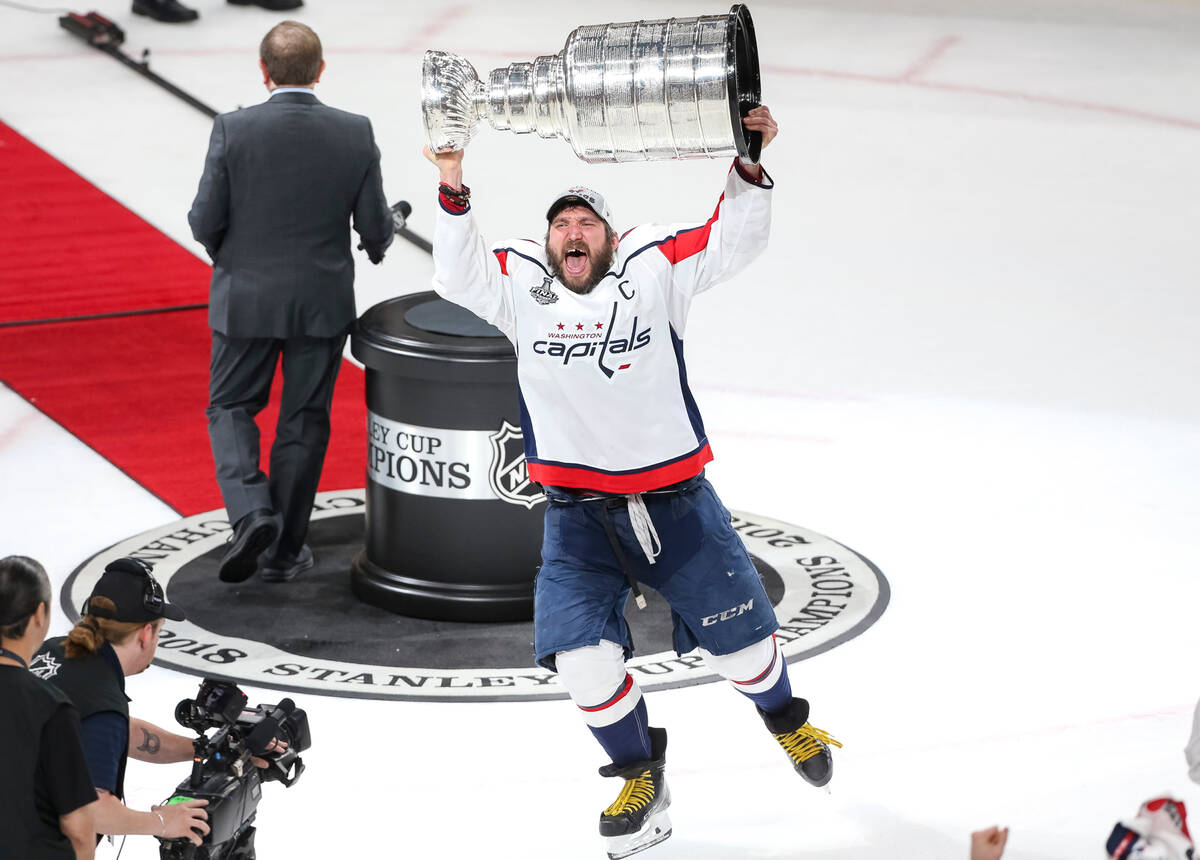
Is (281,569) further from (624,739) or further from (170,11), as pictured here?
(170,11)

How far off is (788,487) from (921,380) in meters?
1.76

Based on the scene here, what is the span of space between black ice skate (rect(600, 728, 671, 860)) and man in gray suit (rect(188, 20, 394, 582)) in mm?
2082

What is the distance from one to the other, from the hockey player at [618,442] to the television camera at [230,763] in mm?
920

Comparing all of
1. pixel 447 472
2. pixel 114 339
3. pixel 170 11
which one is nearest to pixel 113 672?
pixel 447 472

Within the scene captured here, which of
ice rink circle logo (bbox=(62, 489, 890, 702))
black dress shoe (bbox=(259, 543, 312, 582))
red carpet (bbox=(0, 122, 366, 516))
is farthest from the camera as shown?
red carpet (bbox=(0, 122, 366, 516))

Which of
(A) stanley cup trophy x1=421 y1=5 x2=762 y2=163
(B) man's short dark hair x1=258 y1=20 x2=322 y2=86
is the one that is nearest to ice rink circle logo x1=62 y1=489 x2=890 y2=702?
(A) stanley cup trophy x1=421 y1=5 x2=762 y2=163

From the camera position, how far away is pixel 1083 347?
1005cm

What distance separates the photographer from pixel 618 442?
16.4 feet

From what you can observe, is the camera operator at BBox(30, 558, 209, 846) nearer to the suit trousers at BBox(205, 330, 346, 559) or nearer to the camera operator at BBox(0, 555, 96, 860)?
the camera operator at BBox(0, 555, 96, 860)

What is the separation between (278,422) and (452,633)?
104 cm

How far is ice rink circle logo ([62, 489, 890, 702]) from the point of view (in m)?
6.04

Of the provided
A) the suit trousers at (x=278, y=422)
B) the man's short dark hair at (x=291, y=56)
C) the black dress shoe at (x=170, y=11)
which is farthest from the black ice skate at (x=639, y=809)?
the black dress shoe at (x=170, y=11)

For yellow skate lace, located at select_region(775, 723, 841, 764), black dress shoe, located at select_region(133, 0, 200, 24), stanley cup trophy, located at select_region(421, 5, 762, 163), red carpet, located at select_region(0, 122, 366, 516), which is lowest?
red carpet, located at select_region(0, 122, 366, 516)

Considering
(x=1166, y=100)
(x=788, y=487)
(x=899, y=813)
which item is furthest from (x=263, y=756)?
(x=1166, y=100)
